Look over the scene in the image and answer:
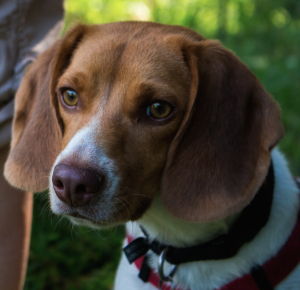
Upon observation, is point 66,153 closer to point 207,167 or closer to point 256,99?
point 207,167

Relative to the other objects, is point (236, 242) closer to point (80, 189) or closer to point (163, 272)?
point (163, 272)

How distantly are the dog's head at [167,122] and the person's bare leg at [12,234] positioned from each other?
0.70 m

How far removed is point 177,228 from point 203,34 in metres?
5.56

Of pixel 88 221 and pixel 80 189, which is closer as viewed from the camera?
pixel 80 189

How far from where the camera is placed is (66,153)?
2006 millimetres

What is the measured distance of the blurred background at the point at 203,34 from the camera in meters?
3.82

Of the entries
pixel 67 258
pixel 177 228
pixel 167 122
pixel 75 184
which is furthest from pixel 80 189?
pixel 67 258

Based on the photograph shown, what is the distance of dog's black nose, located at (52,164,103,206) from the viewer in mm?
1895

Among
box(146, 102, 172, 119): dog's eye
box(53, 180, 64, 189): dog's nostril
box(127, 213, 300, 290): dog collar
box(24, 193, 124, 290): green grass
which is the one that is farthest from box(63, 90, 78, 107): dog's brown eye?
box(24, 193, 124, 290): green grass

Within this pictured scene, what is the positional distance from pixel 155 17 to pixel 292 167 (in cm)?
414

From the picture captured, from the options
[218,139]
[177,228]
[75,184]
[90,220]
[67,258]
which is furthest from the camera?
[67,258]

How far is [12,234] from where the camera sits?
277cm

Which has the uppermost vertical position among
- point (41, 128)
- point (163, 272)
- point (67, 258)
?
point (41, 128)

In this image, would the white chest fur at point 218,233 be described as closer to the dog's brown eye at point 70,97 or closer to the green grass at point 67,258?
the dog's brown eye at point 70,97
